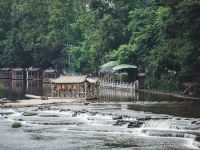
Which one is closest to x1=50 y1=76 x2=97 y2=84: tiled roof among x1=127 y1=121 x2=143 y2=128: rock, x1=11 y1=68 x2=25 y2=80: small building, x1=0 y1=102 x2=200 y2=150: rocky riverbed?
A: x1=0 y1=102 x2=200 y2=150: rocky riverbed

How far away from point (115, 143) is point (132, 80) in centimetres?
5167

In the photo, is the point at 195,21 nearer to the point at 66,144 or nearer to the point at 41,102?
the point at 41,102

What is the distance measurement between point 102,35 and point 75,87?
24530 mm

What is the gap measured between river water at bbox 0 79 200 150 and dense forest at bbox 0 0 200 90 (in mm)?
7141

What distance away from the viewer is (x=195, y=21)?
60312mm

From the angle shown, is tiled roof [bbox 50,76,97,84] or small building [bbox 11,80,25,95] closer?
tiled roof [bbox 50,76,97,84]

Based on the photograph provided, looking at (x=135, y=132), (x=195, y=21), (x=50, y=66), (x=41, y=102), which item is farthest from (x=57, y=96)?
(x=50, y=66)

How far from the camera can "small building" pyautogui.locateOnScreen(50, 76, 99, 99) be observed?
2798 inches

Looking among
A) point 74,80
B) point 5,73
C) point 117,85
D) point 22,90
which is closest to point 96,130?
point 74,80

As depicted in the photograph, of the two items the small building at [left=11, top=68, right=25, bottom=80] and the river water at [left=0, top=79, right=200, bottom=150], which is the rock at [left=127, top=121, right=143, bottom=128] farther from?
the small building at [left=11, top=68, right=25, bottom=80]

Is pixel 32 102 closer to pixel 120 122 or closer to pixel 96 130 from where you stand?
pixel 120 122

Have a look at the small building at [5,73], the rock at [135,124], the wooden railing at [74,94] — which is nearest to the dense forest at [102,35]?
the small building at [5,73]

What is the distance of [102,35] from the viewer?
9494 cm

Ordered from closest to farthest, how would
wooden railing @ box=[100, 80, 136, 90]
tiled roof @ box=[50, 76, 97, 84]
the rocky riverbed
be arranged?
→ the rocky riverbed → tiled roof @ box=[50, 76, 97, 84] → wooden railing @ box=[100, 80, 136, 90]
